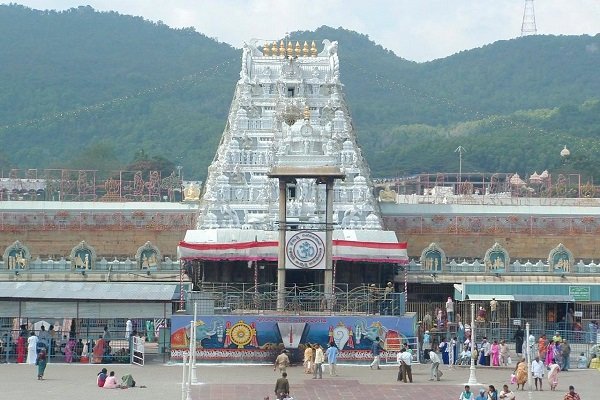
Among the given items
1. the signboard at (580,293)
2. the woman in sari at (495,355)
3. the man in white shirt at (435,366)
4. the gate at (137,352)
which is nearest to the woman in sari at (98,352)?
the gate at (137,352)

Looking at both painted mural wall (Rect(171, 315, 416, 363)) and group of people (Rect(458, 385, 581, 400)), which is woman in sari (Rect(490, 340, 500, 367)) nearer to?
painted mural wall (Rect(171, 315, 416, 363))

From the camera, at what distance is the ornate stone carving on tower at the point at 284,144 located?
208ft

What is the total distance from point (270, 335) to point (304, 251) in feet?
11.1

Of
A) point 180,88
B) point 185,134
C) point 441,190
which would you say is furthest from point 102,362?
point 180,88

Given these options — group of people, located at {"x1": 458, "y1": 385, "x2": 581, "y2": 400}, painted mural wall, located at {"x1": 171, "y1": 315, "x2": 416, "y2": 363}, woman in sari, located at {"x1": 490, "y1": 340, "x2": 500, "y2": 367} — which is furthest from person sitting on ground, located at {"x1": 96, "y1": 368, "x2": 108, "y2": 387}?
woman in sari, located at {"x1": 490, "y1": 340, "x2": 500, "y2": 367}

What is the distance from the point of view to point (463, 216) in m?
77.3

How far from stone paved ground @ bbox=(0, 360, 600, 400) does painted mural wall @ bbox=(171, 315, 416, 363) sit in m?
0.55

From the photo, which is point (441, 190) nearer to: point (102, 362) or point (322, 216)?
point (322, 216)

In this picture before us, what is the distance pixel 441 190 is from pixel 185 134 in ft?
229

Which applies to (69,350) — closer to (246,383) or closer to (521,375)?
(246,383)

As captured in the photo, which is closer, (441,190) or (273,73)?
(273,73)

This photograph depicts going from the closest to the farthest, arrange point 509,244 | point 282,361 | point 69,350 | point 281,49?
1. point 282,361
2. point 69,350
3. point 281,49
4. point 509,244

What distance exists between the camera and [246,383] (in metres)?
42.4

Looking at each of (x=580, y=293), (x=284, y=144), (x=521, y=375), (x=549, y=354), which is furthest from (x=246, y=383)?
(x=580, y=293)
